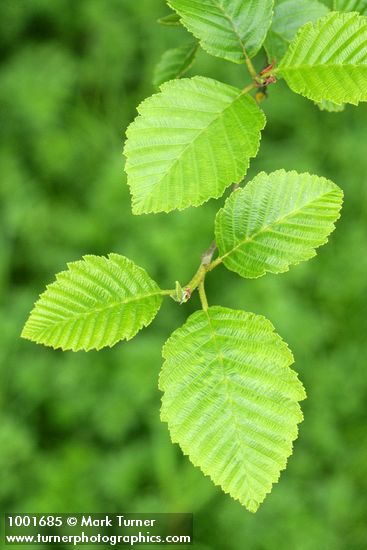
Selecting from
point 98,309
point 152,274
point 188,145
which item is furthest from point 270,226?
point 152,274

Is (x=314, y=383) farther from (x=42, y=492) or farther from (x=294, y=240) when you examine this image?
(x=294, y=240)

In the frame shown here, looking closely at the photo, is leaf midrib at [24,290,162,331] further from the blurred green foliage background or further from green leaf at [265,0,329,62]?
the blurred green foliage background

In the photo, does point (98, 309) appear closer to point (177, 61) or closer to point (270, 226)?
point (270, 226)

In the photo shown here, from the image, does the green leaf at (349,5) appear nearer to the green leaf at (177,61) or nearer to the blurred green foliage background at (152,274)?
the green leaf at (177,61)

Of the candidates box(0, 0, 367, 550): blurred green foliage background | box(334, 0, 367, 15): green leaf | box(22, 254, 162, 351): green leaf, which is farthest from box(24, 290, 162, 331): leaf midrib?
box(0, 0, 367, 550): blurred green foliage background

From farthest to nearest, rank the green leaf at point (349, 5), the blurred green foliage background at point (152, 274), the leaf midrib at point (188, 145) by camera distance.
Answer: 1. the blurred green foliage background at point (152, 274)
2. the green leaf at point (349, 5)
3. the leaf midrib at point (188, 145)

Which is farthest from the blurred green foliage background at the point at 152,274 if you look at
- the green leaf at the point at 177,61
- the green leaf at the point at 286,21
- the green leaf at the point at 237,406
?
the green leaf at the point at 237,406

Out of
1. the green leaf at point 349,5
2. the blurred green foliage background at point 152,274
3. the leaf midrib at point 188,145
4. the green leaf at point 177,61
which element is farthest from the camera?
the blurred green foliage background at point 152,274
